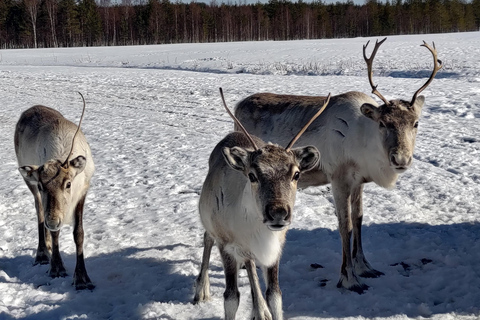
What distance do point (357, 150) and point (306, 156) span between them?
1842mm

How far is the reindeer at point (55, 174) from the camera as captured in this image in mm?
4715

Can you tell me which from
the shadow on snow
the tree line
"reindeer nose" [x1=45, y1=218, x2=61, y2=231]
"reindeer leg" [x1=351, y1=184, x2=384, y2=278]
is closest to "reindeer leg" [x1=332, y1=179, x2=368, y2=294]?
the shadow on snow

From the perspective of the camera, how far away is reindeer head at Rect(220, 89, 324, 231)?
10.8 ft

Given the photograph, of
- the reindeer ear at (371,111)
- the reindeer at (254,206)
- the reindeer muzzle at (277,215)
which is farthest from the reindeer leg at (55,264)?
the reindeer ear at (371,111)

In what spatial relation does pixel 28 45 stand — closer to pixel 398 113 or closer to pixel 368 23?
pixel 368 23

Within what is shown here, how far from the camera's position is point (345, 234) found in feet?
17.4

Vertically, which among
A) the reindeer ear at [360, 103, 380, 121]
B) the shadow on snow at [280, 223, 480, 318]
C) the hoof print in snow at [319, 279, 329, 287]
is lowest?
the hoof print in snow at [319, 279, 329, 287]

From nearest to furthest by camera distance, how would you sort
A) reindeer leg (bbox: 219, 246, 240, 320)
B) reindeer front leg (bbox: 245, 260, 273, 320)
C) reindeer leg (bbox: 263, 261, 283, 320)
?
reindeer leg (bbox: 263, 261, 283, 320) < reindeer leg (bbox: 219, 246, 240, 320) < reindeer front leg (bbox: 245, 260, 273, 320)

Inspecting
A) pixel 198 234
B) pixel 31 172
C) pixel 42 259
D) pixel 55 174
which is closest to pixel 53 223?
pixel 55 174

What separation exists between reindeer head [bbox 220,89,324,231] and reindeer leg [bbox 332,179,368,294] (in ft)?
5.77

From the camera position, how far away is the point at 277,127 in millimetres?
6438

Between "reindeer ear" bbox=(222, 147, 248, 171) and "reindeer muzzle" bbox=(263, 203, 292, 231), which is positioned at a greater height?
"reindeer ear" bbox=(222, 147, 248, 171)

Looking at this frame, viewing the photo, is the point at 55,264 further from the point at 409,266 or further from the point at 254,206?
the point at 409,266

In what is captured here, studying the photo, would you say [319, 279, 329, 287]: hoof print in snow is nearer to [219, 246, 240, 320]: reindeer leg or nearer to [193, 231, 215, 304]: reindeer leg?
[193, 231, 215, 304]: reindeer leg
